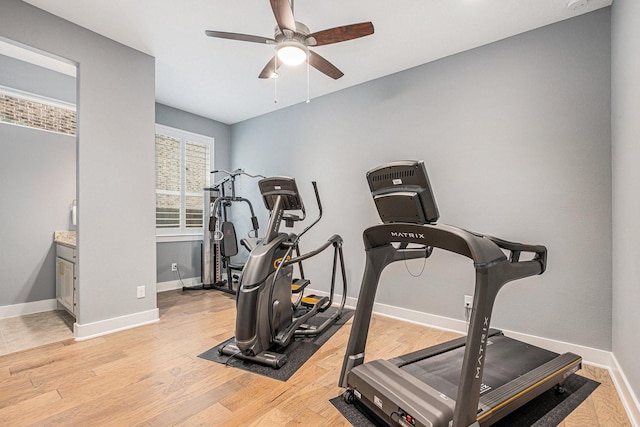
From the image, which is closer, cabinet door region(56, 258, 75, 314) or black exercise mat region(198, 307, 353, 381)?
black exercise mat region(198, 307, 353, 381)

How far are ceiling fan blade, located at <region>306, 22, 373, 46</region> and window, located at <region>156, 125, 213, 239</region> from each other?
3.32m

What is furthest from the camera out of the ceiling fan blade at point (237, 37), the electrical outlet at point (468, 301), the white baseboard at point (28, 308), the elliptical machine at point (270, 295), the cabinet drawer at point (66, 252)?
the white baseboard at point (28, 308)

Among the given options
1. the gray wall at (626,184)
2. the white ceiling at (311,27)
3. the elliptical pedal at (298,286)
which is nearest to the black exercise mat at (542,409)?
the gray wall at (626,184)

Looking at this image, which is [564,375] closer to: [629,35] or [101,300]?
[629,35]

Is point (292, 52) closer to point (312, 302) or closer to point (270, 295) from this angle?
point (270, 295)

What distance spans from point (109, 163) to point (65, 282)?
1.44 meters

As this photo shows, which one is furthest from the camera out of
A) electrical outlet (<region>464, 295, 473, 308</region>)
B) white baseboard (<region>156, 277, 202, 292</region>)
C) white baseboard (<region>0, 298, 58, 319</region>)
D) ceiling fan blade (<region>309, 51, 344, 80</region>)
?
white baseboard (<region>156, 277, 202, 292</region>)

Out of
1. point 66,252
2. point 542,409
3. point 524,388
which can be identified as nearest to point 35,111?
point 66,252

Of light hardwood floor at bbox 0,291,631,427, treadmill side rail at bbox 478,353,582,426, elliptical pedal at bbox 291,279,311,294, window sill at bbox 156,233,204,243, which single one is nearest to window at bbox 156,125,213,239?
window sill at bbox 156,233,204,243

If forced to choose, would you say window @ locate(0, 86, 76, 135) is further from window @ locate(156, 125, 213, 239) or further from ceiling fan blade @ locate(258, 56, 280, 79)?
ceiling fan blade @ locate(258, 56, 280, 79)

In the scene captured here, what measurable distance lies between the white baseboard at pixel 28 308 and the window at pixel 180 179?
1.47 metres

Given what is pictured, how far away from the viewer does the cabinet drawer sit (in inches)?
120

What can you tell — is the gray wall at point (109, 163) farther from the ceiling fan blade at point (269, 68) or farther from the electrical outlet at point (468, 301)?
the electrical outlet at point (468, 301)

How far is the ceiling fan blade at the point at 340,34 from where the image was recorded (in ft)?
6.64
